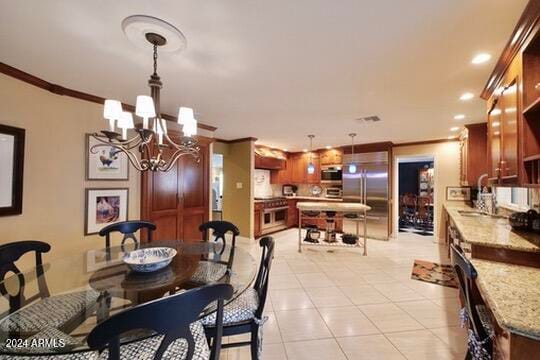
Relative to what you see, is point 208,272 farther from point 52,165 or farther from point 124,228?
point 52,165

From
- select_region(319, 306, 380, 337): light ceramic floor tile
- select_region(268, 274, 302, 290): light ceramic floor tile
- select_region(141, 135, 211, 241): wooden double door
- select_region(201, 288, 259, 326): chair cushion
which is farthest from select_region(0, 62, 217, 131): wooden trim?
select_region(319, 306, 380, 337): light ceramic floor tile

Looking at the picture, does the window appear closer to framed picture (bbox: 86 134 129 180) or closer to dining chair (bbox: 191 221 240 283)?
dining chair (bbox: 191 221 240 283)

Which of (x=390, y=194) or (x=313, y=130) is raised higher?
(x=313, y=130)

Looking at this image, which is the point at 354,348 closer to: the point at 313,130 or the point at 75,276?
Result: the point at 75,276

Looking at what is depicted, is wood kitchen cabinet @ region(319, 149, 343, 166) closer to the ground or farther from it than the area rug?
farther from it

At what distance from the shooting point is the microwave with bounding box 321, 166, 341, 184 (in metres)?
6.64

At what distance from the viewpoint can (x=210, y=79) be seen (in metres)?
2.39

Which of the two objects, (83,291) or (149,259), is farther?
(149,259)

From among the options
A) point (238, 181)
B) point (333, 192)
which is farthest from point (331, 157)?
point (238, 181)

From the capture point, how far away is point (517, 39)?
1612mm

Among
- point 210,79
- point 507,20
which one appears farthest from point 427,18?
point 210,79

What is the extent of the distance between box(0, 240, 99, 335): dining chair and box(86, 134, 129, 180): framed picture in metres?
1.24

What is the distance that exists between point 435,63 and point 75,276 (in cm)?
324

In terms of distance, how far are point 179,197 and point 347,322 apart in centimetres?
261
